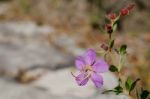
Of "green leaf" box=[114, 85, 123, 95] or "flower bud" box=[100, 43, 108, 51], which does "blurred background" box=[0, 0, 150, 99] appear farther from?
"flower bud" box=[100, 43, 108, 51]

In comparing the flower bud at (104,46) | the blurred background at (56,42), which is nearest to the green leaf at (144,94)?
the flower bud at (104,46)

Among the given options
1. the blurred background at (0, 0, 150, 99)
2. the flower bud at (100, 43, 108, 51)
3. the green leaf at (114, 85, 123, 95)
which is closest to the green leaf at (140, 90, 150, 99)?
the green leaf at (114, 85, 123, 95)

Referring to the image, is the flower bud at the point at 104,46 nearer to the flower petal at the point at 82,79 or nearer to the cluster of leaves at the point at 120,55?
the cluster of leaves at the point at 120,55

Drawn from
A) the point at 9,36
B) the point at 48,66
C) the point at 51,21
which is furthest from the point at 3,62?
the point at 51,21

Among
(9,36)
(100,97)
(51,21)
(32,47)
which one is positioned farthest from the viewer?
(51,21)

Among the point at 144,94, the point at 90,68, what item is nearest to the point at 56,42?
the point at 144,94

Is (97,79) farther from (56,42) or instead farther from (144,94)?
(56,42)

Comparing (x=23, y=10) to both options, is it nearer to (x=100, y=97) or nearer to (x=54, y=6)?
(x=54, y=6)
